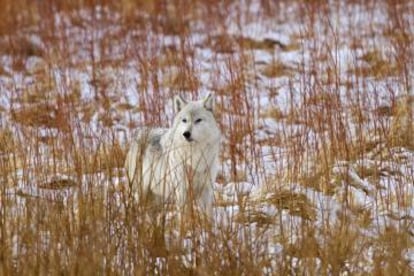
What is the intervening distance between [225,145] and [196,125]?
840 millimetres

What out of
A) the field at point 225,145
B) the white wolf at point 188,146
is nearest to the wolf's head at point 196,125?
the white wolf at point 188,146

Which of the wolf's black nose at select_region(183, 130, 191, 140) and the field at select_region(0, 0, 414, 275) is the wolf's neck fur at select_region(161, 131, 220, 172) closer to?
the wolf's black nose at select_region(183, 130, 191, 140)

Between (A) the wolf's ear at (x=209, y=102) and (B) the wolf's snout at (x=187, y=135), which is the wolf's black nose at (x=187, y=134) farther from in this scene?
(A) the wolf's ear at (x=209, y=102)

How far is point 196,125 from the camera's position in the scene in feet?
19.7

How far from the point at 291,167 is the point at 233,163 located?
547 millimetres

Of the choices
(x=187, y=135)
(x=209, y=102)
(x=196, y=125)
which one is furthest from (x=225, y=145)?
(x=187, y=135)

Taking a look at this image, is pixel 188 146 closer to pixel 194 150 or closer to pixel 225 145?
pixel 194 150

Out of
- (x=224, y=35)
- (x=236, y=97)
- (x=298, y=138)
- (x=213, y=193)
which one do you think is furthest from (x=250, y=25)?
(x=213, y=193)

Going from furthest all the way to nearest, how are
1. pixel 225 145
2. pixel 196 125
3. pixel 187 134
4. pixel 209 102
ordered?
pixel 225 145 → pixel 209 102 → pixel 196 125 → pixel 187 134

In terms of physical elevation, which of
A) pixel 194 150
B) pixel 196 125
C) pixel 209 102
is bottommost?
pixel 194 150

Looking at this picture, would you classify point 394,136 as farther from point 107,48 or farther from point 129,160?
point 107,48

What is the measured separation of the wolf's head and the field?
28 centimetres

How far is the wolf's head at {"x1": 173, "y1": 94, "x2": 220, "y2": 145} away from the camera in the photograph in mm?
5953

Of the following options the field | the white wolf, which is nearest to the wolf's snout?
the white wolf
